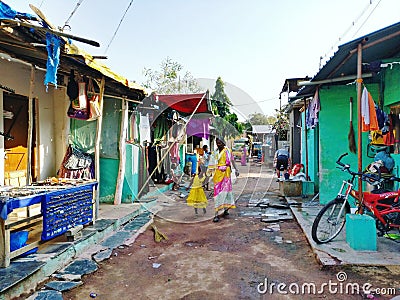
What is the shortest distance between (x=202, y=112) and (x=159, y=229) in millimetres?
4809

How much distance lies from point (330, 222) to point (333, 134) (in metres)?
3.33

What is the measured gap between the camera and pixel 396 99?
5.87 m

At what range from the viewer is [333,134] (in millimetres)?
7691

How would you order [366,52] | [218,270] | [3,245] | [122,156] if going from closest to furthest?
[3,245], [218,270], [366,52], [122,156]

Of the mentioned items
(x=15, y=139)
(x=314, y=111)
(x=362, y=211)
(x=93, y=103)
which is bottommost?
(x=362, y=211)

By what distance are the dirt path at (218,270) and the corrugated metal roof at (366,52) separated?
3.10 meters

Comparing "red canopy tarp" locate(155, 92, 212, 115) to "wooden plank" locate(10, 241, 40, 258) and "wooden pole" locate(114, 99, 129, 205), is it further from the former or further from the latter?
"wooden plank" locate(10, 241, 40, 258)

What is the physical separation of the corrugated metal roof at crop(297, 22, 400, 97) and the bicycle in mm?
1826

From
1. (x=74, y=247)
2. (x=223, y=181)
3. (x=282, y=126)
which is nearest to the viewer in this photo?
(x=74, y=247)

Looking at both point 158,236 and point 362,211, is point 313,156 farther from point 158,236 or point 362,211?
point 158,236

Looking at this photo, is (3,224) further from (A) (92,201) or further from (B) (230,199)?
(B) (230,199)

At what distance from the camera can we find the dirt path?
11.8 ft

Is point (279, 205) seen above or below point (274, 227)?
above

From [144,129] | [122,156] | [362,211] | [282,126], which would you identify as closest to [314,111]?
[362,211]
